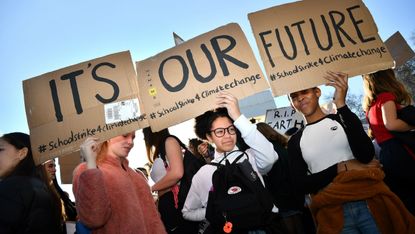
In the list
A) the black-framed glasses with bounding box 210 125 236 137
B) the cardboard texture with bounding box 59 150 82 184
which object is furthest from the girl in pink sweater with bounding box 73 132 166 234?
the cardboard texture with bounding box 59 150 82 184

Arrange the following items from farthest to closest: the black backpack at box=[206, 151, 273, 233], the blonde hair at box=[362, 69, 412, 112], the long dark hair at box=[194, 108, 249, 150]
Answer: the blonde hair at box=[362, 69, 412, 112] → the long dark hair at box=[194, 108, 249, 150] → the black backpack at box=[206, 151, 273, 233]

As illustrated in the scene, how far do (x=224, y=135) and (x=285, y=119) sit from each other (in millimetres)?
4058

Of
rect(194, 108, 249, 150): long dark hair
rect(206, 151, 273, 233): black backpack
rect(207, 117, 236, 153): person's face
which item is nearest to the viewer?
rect(206, 151, 273, 233): black backpack

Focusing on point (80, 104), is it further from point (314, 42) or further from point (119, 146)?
point (314, 42)

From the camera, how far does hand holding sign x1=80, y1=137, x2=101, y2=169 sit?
87.9 inches

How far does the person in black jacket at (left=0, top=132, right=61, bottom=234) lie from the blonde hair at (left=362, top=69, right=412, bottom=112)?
307cm

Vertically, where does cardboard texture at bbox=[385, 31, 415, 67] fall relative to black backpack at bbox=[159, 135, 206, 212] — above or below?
above

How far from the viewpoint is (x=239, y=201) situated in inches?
81.0

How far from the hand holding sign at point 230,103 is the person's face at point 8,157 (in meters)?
1.79

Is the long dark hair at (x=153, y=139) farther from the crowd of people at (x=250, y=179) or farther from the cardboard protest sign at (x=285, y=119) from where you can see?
the cardboard protest sign at (x=285, y=119)

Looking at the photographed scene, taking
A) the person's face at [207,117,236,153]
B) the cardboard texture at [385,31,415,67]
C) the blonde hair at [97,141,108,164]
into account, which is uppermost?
the cardboard texture at [385,31,415,67]

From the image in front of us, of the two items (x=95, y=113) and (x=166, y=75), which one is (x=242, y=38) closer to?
(x=166, y=75)

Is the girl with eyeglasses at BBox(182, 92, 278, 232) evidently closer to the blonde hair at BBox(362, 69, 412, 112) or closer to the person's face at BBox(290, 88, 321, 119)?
the person's face at BBox(290, 88, 321, 119)

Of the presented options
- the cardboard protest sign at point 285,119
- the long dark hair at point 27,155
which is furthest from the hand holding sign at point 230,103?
the cardboard protest sign at point 285,119
